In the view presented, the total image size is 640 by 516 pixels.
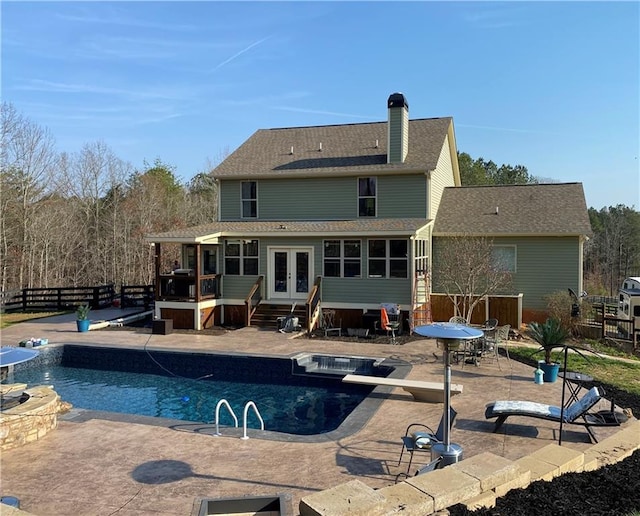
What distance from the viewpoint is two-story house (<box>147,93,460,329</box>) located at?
16.6m

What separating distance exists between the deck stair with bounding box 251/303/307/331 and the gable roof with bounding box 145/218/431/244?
2.59m

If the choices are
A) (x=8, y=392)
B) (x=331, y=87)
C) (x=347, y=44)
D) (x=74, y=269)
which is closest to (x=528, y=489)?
(x=8, y=392)

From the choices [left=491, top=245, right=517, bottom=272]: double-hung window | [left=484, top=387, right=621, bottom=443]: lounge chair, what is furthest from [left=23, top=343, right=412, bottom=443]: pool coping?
[left=491, top=245, right=517, bottom=272]: double-hung window

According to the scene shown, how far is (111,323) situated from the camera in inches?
693

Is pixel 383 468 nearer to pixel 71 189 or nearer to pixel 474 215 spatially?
pixel 474 215

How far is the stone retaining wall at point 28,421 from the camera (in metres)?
6.62

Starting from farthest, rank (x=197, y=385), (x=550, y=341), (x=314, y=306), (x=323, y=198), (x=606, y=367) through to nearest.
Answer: (x=323, y=198)
(x=314, y=306)
(x=197, y=385)
(x=606, y=367)
(x=550, y=341)

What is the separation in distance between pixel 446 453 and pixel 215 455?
3.03 metres

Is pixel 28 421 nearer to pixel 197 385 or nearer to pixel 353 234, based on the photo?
pixel 197 385

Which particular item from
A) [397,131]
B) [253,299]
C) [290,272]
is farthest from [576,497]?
[397,131]

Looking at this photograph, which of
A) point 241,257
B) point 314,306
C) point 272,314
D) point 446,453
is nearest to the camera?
point 446,453

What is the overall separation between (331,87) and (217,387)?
13186 millimetres

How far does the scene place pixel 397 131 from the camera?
725 inches

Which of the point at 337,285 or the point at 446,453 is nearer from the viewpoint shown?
the point at 446,453
